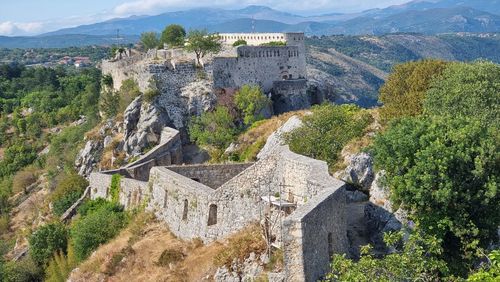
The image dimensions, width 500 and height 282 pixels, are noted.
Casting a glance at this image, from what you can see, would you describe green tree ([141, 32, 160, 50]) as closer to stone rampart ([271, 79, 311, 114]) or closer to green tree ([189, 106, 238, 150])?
stone rampart ([271, 79, 311, 114])

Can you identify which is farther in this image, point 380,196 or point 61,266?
point 61,266

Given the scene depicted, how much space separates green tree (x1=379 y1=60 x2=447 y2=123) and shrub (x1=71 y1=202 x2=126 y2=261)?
16187mm

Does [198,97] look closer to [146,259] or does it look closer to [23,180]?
[23,180]

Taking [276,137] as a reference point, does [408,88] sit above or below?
above

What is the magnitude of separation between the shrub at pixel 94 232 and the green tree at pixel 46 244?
4.49m

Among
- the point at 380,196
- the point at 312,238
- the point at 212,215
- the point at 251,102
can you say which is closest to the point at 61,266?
the point at 212,215

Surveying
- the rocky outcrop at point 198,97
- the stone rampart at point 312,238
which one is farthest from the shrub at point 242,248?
the rocky outcrop at point 198,97

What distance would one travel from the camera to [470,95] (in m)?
27.6

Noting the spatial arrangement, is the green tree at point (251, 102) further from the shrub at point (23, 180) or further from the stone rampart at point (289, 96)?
the shrub at point (23, 180)

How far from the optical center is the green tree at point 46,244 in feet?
118

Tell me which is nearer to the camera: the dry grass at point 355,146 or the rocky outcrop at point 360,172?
the rocky outcrop at point 360,172

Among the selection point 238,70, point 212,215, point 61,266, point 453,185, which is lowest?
point 61,266

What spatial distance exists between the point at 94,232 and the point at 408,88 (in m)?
19.6

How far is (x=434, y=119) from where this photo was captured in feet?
66.1
